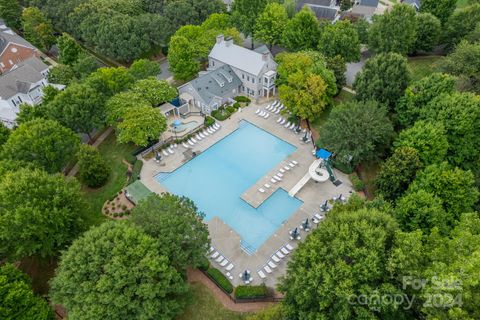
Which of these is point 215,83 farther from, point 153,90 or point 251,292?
point 251,292

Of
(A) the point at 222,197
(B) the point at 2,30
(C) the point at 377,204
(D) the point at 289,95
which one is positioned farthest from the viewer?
(B) the point at 2,30

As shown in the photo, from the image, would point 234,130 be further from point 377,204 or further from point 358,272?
point 358,272

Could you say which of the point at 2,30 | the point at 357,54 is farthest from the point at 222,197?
the point at 2,30

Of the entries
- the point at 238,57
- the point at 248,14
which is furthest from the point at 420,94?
the point at 248,14

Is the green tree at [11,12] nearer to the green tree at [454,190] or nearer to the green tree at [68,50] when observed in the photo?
the green tree at [68,50]

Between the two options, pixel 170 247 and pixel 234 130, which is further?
pixel 234 130
